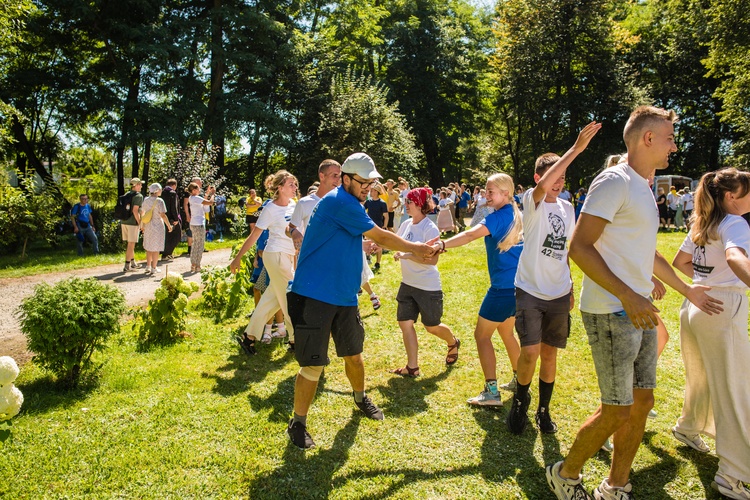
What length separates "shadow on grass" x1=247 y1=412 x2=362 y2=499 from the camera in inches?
132

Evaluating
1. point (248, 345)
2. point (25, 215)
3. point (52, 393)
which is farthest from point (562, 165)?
point (25, 215)

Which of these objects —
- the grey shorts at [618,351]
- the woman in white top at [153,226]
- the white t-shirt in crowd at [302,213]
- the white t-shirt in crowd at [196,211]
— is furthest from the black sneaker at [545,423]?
the woman in white top at [153,226]

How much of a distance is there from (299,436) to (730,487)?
2906 millimetres

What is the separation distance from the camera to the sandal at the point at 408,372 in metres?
5.46

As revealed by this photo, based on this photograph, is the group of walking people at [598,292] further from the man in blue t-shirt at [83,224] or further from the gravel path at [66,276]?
the man in blue t-shirt at [83,224]

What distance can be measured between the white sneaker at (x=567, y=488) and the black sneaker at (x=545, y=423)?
93 cm

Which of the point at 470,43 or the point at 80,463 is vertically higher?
the point at 470,43

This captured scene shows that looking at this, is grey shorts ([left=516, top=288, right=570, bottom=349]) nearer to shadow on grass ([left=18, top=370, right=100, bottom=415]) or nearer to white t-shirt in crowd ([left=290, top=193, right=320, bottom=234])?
white t-shirt in crowd ([left=290, top=193, right=320, bottom=234])

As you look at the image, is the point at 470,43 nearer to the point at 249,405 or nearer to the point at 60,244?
the point at 60,244

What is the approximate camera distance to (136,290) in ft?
32.9

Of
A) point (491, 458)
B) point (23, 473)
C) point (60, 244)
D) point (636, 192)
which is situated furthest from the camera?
point (60, 244)

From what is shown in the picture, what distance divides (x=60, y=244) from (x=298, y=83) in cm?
1414

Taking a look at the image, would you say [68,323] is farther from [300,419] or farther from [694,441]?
[694,441]

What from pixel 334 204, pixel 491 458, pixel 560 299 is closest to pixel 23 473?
pixel 334 204
